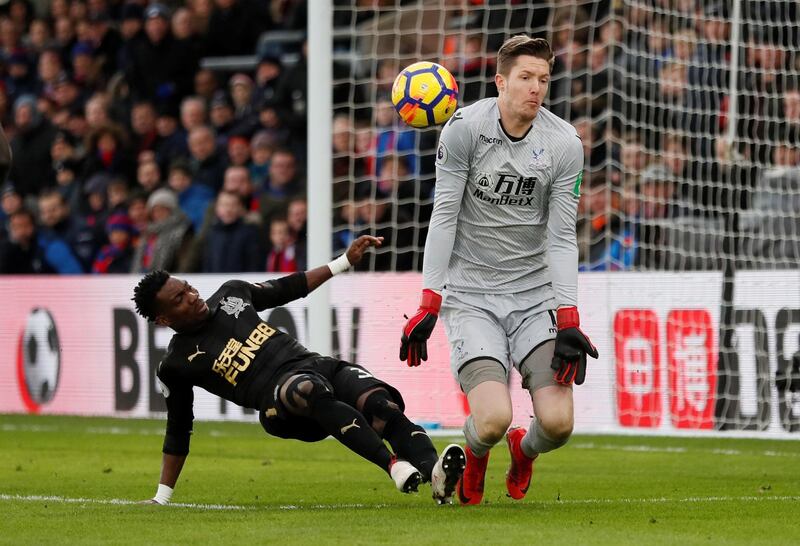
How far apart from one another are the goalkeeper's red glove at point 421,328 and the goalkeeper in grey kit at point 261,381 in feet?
1.33

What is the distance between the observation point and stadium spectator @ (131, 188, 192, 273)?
1664 cm

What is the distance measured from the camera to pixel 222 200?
633 inches

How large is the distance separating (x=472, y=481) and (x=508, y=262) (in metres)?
1.10

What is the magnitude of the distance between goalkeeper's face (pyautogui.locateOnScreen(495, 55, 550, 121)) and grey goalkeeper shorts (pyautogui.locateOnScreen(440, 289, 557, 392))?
912 millimetres

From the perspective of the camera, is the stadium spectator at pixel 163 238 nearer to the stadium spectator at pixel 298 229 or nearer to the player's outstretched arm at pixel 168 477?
the stadium spectator at pixel 298 229

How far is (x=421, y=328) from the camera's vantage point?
7.36 m

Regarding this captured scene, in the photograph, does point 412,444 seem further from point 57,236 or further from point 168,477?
point 57,236

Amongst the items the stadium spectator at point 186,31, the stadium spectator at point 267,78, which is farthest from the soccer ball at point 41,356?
the stadium spectator at point 186,31

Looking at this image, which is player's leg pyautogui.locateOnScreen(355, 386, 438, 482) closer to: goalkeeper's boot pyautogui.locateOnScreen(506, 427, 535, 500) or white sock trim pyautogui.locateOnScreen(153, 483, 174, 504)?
goalkeeper's boot pyautogui.locateOnScreen(506, 427, 535, 500)

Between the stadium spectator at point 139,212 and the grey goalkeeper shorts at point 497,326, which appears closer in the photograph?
the grey goalkeeper shorts at point 497,326

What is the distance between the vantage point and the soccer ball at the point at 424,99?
898 cm

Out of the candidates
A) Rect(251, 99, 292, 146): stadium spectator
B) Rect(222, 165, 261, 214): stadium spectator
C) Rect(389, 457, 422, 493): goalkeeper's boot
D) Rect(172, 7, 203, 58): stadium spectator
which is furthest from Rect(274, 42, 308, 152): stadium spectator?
Rect(389, 457, 422, 493): goalkeeper's boot

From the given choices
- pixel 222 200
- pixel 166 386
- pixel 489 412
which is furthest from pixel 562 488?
pixel 222 200

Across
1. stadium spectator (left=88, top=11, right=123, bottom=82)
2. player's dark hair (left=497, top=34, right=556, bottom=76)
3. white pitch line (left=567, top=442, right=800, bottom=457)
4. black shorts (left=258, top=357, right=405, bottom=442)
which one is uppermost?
stadium spectator (left=88, top=11, right=123, bottom=82)
